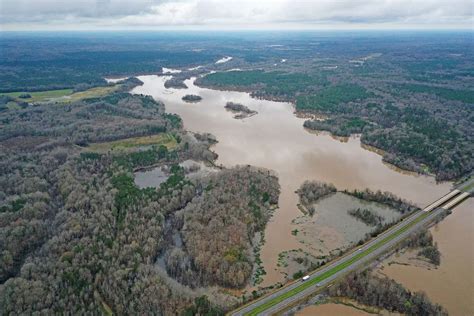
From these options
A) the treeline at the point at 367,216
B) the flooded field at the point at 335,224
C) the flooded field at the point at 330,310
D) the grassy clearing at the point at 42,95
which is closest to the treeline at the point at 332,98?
the flooded field at the point at 335,224

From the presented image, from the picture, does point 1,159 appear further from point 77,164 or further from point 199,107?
point 199,107

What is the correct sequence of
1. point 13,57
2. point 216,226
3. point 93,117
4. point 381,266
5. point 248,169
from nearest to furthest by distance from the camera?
point 381,266 → point 216,226 → point 248,169 → point 93,117 → point 13,57

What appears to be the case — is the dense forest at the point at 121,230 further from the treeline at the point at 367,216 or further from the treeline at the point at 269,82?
the treeline at the point at 269,82

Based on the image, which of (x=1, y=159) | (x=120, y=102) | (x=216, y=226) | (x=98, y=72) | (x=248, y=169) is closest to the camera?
(x=216, y=226)

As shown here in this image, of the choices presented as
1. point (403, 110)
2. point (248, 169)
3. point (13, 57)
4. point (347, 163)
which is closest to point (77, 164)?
point (248, 169)

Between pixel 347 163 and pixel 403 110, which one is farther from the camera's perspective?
pixel 403 110
